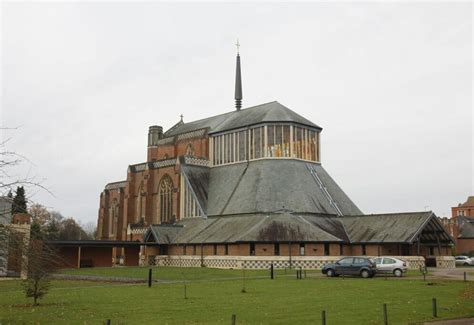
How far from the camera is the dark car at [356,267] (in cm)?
3547

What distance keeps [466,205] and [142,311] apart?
10813 cm

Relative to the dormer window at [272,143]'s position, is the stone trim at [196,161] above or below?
below

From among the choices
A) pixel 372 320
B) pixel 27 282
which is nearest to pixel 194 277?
pixel 27 282

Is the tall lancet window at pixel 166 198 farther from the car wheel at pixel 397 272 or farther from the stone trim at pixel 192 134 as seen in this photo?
the car wheel at pixel 397 272

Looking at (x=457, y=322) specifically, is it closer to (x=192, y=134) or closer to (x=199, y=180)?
(x=199, y=180)

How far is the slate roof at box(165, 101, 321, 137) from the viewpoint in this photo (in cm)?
6378

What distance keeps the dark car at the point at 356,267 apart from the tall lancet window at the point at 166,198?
33052mm

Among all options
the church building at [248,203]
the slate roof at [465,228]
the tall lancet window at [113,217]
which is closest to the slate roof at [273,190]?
the church building at [248,203]

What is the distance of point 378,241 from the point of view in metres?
48.9

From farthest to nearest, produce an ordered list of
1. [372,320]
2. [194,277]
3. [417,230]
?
[417,230] < [194,277] < [372,320]

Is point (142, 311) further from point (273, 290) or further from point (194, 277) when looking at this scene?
point (194, 277)

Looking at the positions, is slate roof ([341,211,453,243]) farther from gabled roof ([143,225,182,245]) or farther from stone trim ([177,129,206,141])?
stone trim ([177,129,206,141])

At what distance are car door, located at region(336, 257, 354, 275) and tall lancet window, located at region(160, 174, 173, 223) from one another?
3314 cm

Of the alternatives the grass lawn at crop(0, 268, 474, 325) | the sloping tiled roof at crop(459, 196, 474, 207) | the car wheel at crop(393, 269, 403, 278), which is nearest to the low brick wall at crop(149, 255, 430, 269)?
the car wheel at crop(393, 269, 403, 278)
